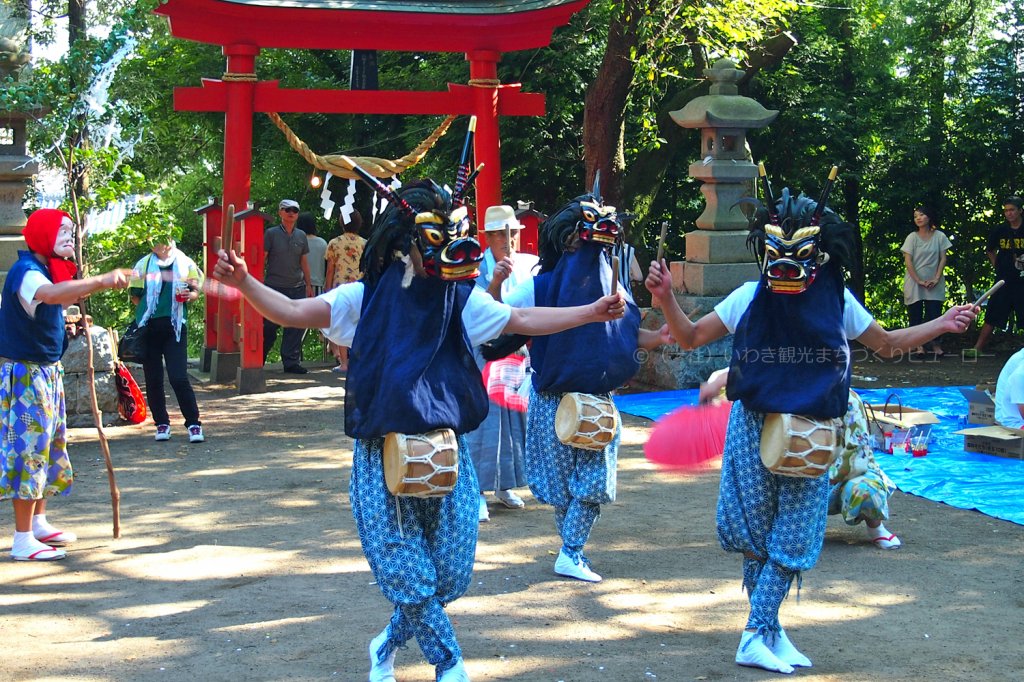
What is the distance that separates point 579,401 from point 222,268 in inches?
88.4

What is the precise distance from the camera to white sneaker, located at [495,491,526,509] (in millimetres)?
7137

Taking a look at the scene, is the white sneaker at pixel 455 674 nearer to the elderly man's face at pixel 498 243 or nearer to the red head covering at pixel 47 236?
the elderly man's face at pixel 498 243

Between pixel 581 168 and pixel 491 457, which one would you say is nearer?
pixel 491 457

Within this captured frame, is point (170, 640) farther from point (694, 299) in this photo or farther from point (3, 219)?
point (694, 299)

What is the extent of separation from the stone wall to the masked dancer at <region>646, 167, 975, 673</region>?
6.37 metres

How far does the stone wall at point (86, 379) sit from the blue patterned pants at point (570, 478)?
4.93m

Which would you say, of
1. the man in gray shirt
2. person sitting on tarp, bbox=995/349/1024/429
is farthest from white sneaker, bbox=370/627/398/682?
the man in gray shirt

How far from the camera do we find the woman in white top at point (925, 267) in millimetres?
13656

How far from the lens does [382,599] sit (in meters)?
5.38

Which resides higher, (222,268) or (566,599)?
(222,268)

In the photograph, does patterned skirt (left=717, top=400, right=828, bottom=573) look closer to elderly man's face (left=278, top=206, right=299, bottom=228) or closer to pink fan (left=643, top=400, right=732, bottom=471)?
pink fan (left=643, top=400, right=732, bottom=471)

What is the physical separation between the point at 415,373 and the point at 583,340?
6.03 feet

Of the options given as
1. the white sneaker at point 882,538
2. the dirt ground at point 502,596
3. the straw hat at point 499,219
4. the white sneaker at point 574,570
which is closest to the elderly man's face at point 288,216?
the dirt ground at point 502,596

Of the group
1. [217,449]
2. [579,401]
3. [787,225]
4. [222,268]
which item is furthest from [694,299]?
[222,268]
